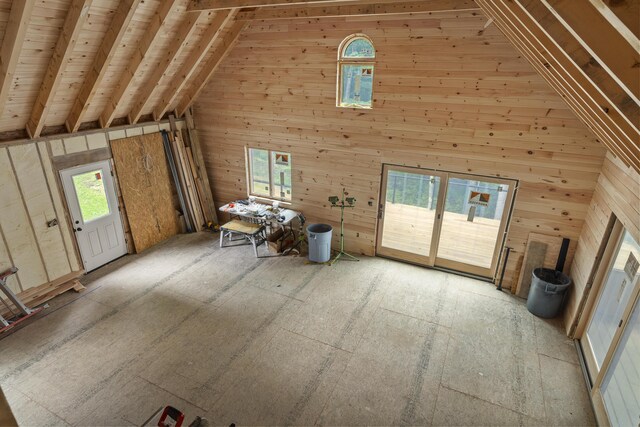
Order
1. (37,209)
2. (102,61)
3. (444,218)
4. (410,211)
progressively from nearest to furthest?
1. (102,61)
2. (37,209)
3. (444,218)
4. (410,211)

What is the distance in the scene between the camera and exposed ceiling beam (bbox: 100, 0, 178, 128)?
16.0 feet

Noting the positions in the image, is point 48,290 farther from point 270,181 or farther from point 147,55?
point 270,181

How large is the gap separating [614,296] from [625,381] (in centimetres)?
108

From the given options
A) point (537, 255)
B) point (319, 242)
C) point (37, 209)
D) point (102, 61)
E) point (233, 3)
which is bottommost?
point (319, 242)

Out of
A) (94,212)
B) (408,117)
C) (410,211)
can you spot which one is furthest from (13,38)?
(410,211)

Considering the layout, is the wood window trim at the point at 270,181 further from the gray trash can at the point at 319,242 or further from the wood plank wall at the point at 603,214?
the wood plank wall at the point at 603,214

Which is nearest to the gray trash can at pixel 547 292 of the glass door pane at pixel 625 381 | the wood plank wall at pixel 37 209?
the glass door pane at pixel 625 381

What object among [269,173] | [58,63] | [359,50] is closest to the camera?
[58,63]

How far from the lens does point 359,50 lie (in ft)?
20.5

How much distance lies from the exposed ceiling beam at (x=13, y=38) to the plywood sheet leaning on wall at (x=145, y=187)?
2805 millimetres

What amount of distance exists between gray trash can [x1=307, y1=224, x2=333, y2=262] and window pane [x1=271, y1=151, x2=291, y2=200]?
1.10 metres

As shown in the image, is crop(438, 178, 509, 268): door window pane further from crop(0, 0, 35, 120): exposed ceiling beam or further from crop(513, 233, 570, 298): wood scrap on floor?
crop(0, 0, 35, 120): exposed ceiling beam

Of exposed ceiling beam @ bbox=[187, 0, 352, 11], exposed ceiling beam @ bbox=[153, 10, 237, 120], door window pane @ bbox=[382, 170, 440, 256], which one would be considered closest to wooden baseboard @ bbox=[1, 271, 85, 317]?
exposed ceiling beam @ bbox=[153, 10, 237, 120]

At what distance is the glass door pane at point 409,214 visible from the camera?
657cm
